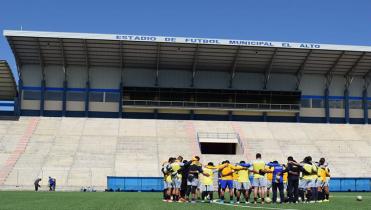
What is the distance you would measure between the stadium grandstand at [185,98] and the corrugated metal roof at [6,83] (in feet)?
0.43

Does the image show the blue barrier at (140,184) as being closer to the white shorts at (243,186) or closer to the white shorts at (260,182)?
the white shorts at (243,186)

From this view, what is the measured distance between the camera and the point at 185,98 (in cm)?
5956

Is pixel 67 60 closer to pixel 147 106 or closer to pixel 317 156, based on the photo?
pixel 147 106

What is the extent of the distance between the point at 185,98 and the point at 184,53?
19.0 feet

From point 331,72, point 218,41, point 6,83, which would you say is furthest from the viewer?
point 331,72

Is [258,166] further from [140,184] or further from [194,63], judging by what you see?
[194,63]

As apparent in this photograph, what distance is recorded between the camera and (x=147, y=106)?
2328 inches

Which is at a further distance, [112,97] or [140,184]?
[112,97]

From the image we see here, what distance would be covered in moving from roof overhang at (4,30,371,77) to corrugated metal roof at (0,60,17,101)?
6.56 ft

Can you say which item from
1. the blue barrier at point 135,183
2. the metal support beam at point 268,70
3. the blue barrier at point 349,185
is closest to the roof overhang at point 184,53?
the metal support beam at point 268,70

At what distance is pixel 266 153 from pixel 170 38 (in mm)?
15638

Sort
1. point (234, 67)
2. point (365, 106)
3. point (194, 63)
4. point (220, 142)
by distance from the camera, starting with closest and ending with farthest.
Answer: point (220, 142) → point (194, 63) → point (234, 67) → point (365, 106)

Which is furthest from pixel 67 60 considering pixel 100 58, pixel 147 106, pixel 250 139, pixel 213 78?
pixel 250 139

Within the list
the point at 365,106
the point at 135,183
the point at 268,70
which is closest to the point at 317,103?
the point at 365,106
